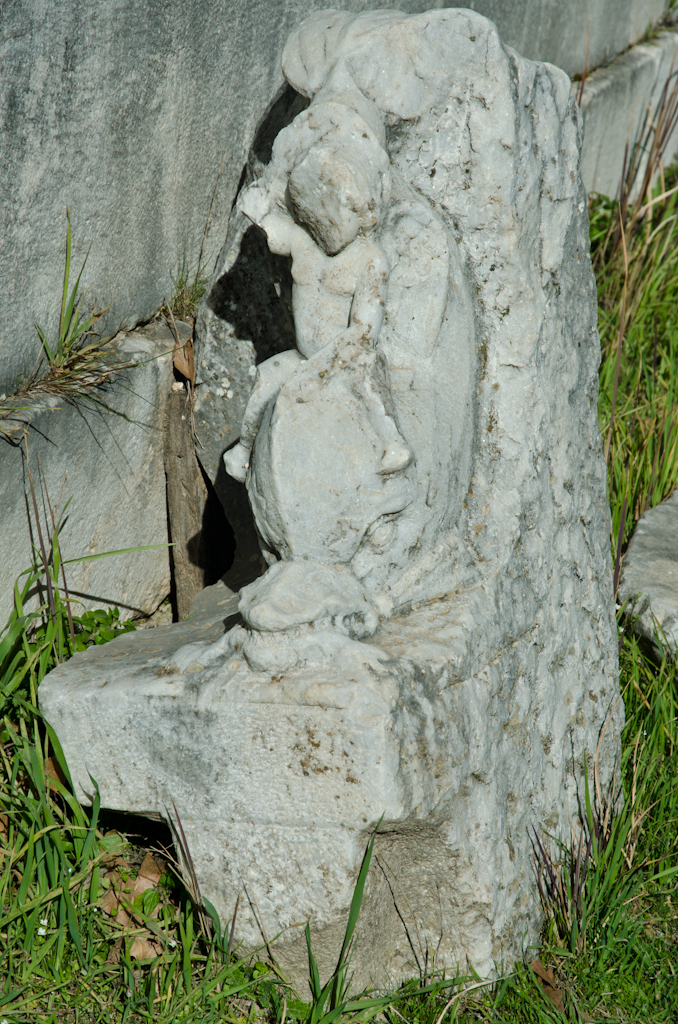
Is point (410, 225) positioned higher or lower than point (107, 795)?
higher

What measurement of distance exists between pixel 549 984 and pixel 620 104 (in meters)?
4.56

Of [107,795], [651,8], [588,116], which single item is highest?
[651,8]

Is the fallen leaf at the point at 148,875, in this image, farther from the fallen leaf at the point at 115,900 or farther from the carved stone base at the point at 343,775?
the carved stone base at the point at 343,775

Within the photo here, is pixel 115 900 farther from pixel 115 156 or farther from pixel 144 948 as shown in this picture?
pixel 115 156

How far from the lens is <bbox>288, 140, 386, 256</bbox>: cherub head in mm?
1718

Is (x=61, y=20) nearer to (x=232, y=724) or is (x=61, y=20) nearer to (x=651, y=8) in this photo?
(x=232, y=724)

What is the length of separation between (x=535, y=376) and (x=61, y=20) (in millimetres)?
1365

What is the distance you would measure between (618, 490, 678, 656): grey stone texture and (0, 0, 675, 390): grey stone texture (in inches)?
65.0

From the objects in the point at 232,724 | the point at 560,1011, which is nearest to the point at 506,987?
the point at 560,1011

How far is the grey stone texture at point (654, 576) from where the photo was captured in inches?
103

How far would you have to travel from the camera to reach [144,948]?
1948 millimetres

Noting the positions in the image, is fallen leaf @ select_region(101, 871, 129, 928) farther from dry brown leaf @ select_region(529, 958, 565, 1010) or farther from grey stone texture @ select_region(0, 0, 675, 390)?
grey stone texture @ select_region(0, 0, 675, 390)

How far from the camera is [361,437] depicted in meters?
1.73

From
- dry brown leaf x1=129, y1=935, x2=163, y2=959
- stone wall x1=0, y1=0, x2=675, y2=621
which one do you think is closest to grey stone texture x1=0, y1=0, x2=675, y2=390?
stone wall x1=0, y1=0, x2=675, y2=621
